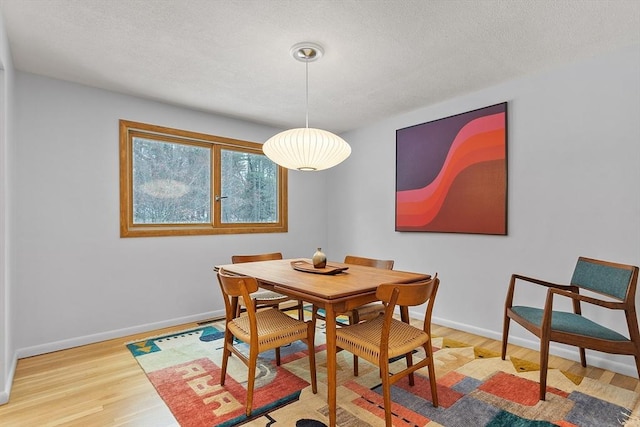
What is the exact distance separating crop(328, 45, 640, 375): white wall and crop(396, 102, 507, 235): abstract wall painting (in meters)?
0.09

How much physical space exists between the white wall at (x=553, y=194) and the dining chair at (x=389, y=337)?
149 centimetres

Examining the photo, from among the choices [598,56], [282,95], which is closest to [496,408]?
[598,56]

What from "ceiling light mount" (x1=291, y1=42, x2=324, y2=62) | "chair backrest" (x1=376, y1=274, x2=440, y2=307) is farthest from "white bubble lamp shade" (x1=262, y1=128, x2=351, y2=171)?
"chair backrest" (x1=376, y1=274, x2=440, y2=307)

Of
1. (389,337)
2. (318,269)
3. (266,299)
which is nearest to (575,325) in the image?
(389,337)

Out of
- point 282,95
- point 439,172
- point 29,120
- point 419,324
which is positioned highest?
point 282,95

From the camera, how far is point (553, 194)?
2.69 meters

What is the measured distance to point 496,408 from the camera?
190cm

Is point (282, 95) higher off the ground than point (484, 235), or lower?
higher

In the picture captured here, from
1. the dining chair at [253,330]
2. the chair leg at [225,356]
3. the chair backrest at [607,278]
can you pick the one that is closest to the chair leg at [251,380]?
the dining chair at [253,330]

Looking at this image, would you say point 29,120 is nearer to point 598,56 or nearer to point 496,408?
point 496,408

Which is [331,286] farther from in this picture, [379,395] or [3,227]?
[3,227]

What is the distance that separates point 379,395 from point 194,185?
2830 mm

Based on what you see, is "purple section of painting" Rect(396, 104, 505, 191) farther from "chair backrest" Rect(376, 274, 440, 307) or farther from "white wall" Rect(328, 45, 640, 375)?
"chair backrest" Rect(376, 274, 440, 307)

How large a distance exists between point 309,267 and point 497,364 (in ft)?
5.26
